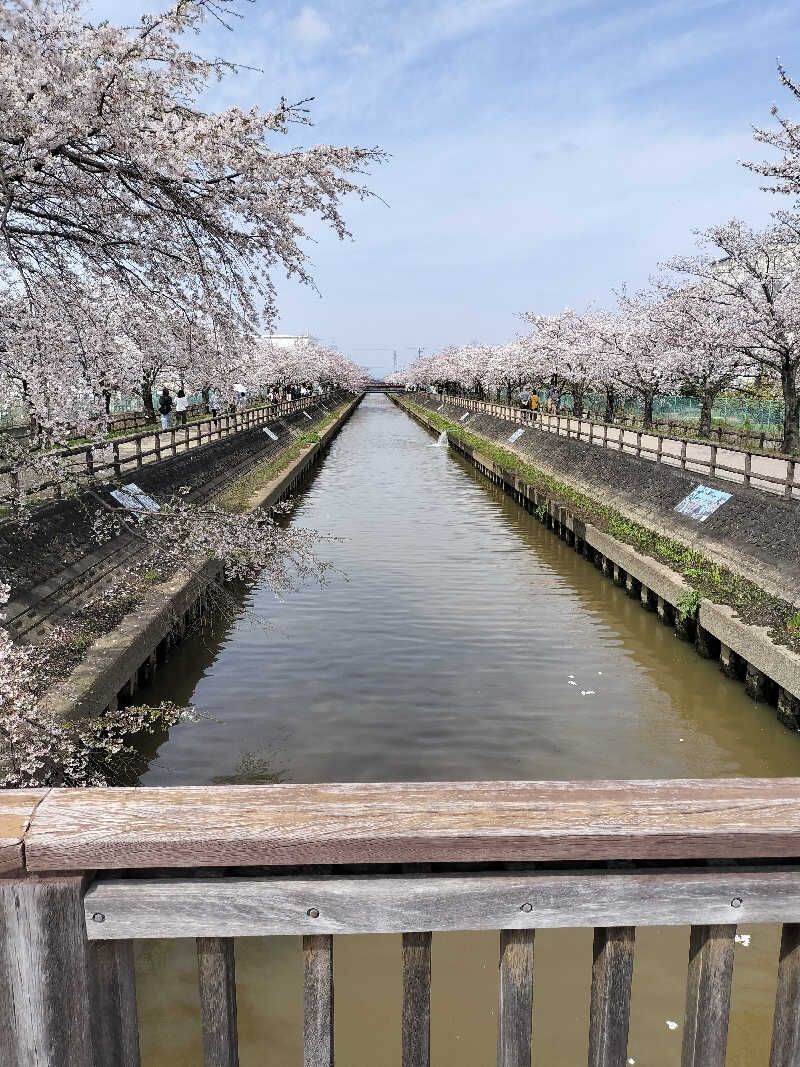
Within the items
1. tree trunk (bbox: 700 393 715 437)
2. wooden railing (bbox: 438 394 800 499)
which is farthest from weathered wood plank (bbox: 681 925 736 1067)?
tree trunk (bbox: 700 393 715 437)

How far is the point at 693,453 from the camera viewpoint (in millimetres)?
30391

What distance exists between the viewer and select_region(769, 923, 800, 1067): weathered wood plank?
6.23 feet

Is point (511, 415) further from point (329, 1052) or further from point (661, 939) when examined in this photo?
point (329, 1052)

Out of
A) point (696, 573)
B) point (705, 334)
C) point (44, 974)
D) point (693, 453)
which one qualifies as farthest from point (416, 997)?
point (705, 334)

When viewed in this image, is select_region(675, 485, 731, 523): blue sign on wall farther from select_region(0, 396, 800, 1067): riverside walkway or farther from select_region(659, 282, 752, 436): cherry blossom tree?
select_region(659, 282, 752, 436): cherry blossom tree

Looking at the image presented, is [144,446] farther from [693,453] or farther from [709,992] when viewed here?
[709,992]

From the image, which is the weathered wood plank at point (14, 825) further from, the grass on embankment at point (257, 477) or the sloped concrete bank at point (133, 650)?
the grass on embankment at point (257, 477)

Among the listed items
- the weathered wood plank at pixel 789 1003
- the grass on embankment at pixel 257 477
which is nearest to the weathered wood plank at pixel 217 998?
the weathered wood plank at pixel 789 1003

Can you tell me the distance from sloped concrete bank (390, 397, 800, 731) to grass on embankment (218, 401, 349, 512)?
26.6 ft

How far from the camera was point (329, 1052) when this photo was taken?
196cm

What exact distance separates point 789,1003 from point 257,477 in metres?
25.3

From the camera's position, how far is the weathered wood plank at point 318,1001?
1.88 metres

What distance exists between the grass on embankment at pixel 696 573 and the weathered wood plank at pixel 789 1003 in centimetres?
812

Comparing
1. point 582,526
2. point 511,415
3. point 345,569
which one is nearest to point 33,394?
point 345,569
